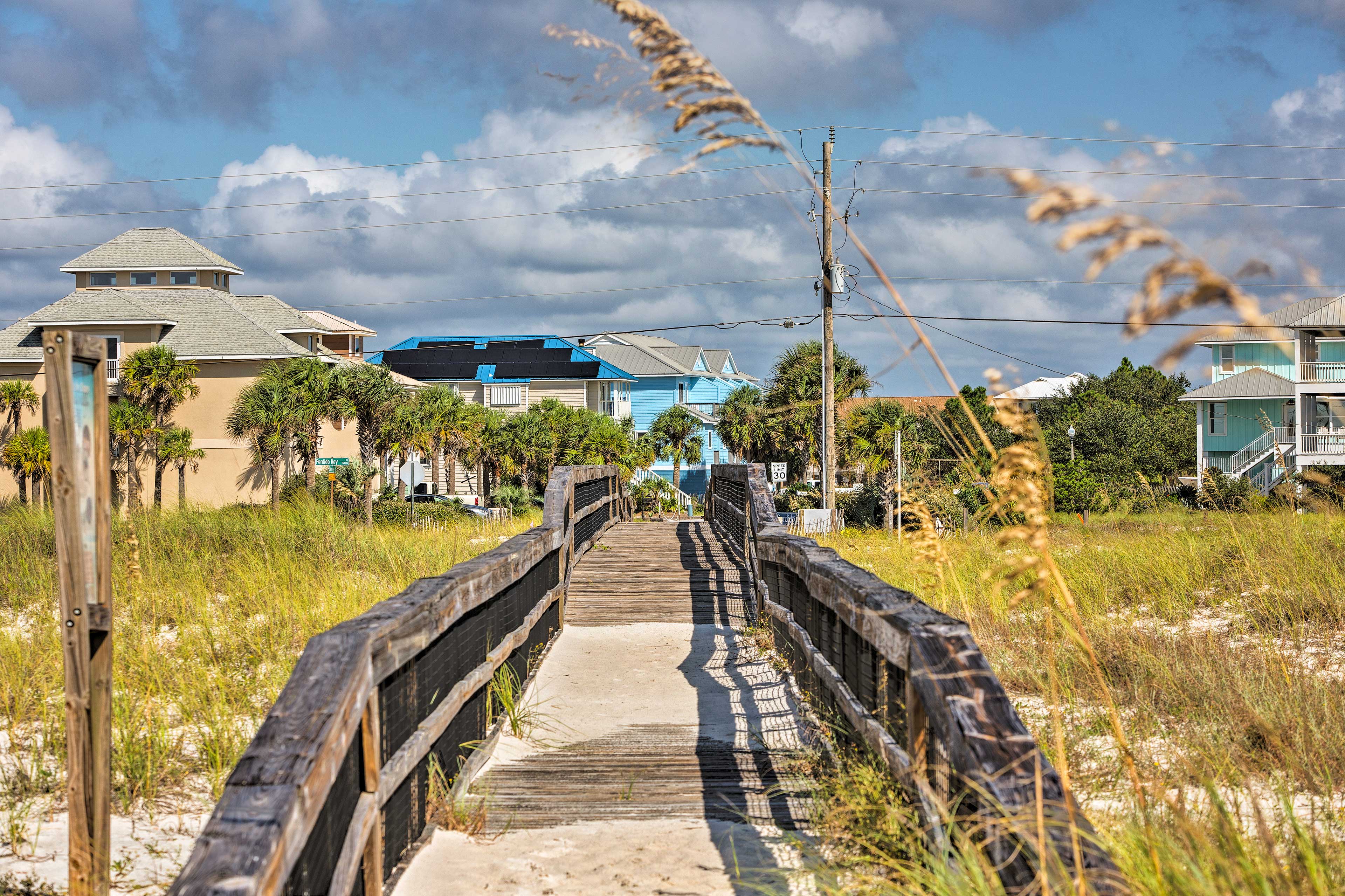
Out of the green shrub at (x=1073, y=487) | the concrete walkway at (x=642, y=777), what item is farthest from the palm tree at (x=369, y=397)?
the concrete walkway at (x=642, y=777)

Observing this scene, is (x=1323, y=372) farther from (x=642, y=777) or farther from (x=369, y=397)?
(x=642, y=777)

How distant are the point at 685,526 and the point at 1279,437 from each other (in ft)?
100

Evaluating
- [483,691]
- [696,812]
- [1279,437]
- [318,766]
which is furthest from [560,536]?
[1279,437]

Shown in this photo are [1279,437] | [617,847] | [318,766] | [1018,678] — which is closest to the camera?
[318,766]

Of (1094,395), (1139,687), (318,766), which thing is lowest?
(1139,687)

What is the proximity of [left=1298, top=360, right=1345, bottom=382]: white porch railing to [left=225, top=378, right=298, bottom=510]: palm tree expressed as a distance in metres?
34.6

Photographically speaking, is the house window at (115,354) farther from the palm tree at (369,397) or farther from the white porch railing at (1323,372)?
the white porch railing at (1323,372)

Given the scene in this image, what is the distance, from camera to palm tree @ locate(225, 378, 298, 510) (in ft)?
116

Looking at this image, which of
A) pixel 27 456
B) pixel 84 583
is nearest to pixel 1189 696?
pixel 84 583

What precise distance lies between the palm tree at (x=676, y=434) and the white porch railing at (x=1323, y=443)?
95.9 feet

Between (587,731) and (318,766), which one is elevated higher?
(318,766)

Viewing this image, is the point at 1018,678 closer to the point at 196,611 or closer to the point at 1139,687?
the point at 1139,687

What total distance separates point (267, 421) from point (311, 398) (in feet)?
5.31

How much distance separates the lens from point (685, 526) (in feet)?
58.1
